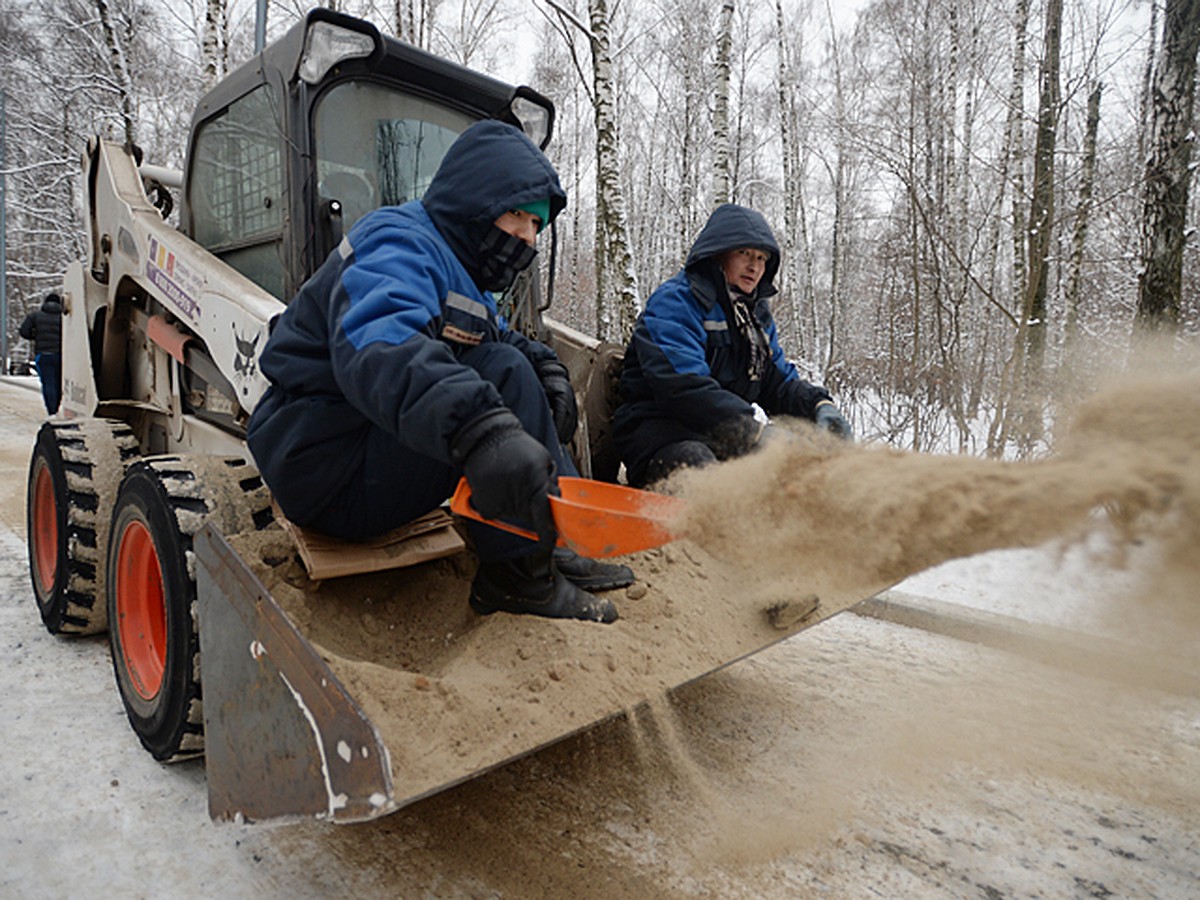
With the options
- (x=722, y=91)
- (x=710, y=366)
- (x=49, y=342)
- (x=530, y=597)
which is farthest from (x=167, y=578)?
(x=722, y=91)

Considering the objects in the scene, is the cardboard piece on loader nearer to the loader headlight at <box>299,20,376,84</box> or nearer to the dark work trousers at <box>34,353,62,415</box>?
the loader headlight at <box>299,20,376,84</box>

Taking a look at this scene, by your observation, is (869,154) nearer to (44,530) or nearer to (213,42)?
(213,42)

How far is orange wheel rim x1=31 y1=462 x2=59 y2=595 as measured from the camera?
361 centimetres

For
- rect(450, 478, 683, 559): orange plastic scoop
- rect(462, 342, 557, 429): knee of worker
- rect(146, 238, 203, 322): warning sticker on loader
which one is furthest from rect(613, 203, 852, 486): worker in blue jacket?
rect(146, 238, 203, 322): warning sticker on loader

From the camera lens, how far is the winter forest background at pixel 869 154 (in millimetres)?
7367

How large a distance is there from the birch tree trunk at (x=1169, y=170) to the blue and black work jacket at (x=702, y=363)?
3.97 m

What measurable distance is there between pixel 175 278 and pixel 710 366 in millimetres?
2221

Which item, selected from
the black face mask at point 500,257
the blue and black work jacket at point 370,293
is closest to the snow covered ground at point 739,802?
the blue and black work jacket at point 370,293

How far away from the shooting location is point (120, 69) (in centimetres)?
1619

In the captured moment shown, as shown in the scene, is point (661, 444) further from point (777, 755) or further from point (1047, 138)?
point (1047, 138)

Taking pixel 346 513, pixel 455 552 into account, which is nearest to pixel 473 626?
pixel 455 552

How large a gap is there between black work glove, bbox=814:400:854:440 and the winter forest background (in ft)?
Answer: 5.14

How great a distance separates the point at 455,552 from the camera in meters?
2.60

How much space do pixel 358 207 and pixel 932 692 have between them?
2969mm
